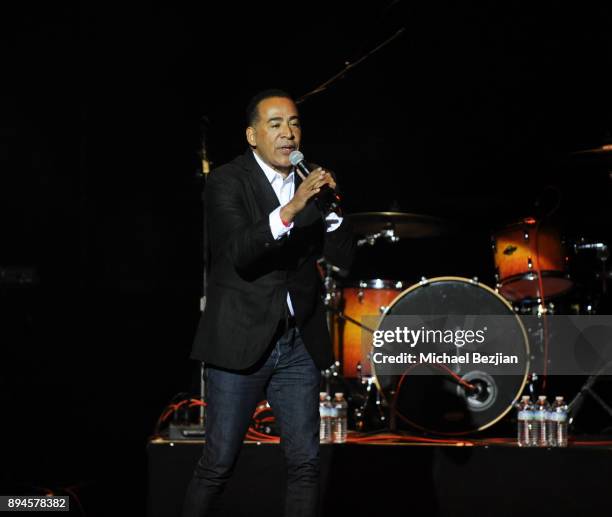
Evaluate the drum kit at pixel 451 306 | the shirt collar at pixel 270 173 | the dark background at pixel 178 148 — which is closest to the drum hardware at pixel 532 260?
the drum kit at pixel 451 306

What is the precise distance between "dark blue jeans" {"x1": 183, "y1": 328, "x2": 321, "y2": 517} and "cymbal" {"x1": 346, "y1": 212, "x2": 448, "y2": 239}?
206cm

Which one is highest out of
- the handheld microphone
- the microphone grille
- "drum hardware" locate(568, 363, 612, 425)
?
the microphone grille

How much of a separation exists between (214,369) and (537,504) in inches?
79.3

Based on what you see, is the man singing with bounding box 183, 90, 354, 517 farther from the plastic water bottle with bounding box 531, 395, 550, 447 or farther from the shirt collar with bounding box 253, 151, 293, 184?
the plastic water bottle with bounding box 531, 395, 550, 447

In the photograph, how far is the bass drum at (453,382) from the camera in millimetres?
4551

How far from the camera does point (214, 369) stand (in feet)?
8.80

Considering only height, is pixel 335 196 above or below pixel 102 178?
below

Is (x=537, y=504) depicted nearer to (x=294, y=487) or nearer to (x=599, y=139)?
(x=294, y=487)

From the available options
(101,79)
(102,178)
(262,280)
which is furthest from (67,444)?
(262,280)

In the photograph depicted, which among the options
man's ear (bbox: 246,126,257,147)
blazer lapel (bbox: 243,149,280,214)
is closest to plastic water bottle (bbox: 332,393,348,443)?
blazer lapel (bbox: 243,149,280,214)

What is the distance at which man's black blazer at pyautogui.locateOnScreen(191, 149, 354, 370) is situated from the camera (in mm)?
2584

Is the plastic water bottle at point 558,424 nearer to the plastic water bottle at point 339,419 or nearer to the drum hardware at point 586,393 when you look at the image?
the drum hardware at point 586,393

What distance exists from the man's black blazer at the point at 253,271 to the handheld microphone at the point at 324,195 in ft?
0.61

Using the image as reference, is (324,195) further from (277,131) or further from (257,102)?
(257,102)
